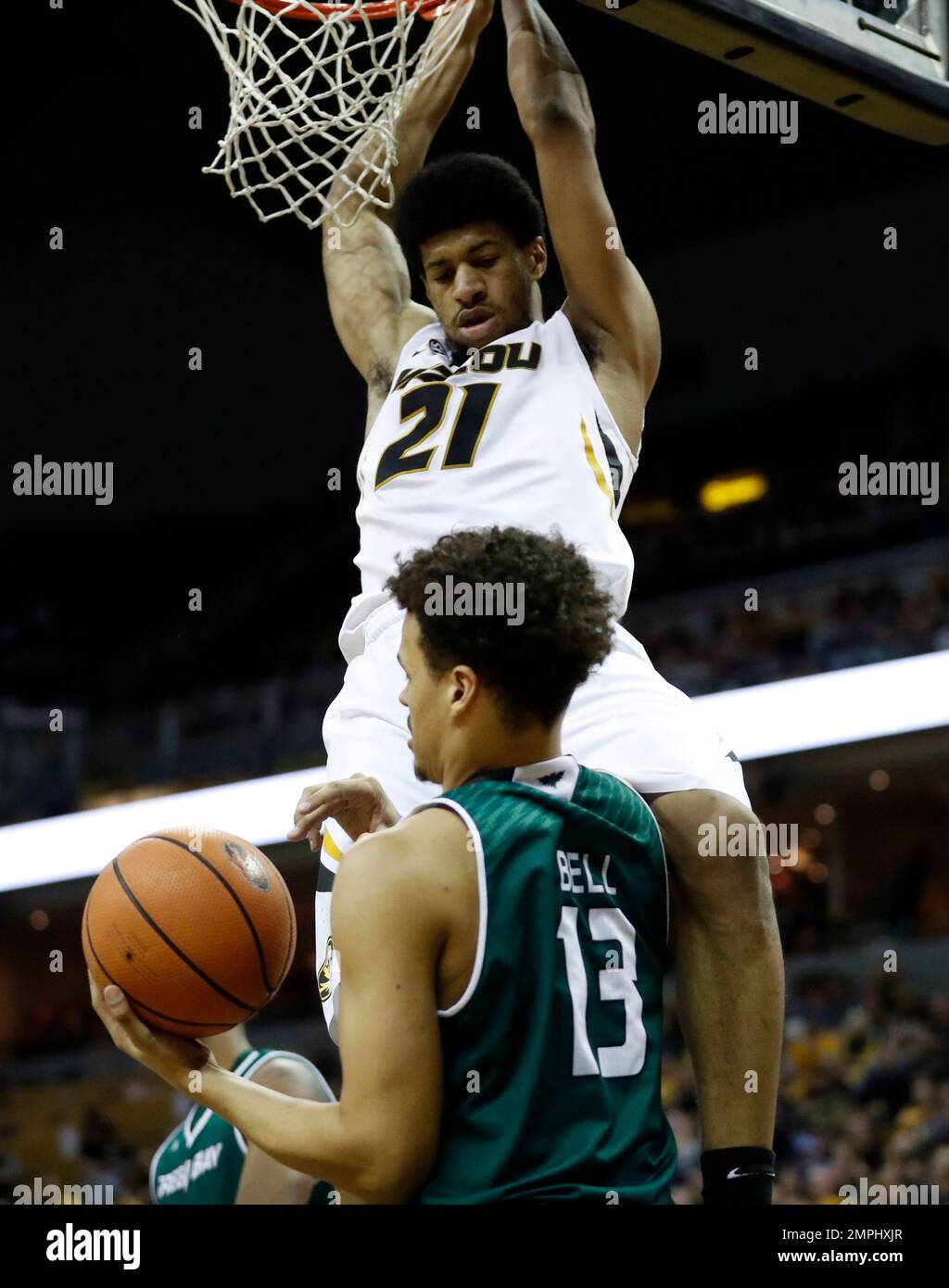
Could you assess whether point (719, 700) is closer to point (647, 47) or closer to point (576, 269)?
point (647, 47)

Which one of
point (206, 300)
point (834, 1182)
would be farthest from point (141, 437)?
point (834, 1182)

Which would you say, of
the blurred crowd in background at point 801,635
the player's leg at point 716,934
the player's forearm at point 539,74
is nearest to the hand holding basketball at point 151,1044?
the player's leg at point 716,934

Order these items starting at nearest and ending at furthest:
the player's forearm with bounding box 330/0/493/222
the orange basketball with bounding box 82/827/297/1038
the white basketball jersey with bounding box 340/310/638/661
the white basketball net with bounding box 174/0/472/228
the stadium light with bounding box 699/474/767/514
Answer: the orange basketball with bounding box 82/827/297/1038
the white basketball jersey with bounding box 340/310/638/661
the white basketball net with bounding box 174/0/472/228
the player's forearm with bounding box 330/0/493/222
the stadium light with bounding box 699/474/767/514

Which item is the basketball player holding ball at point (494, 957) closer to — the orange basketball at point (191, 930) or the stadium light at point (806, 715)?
the orange basketball at point (191, 930)

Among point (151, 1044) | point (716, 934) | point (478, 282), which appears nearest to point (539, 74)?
point (478, 282)

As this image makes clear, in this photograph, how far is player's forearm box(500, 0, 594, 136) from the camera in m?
3.38

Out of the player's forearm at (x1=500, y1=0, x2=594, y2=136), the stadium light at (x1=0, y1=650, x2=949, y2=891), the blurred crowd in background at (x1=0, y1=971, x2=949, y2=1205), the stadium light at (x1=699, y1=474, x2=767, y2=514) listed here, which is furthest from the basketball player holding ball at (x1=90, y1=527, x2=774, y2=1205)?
the stadium light at (x1=699, y1=474, x2=767, y2=514)

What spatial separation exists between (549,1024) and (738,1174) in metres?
0.77

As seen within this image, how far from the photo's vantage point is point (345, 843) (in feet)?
9.98

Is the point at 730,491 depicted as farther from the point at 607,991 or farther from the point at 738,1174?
the point at 607,991

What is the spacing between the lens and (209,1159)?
4.49 m

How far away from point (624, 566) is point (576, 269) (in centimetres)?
62

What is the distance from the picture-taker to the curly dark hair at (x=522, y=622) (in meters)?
2.31

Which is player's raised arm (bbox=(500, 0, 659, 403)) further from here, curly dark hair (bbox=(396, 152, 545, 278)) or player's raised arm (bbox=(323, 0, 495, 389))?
player's raised arm (bbox=(323, 0, 495, 389))
